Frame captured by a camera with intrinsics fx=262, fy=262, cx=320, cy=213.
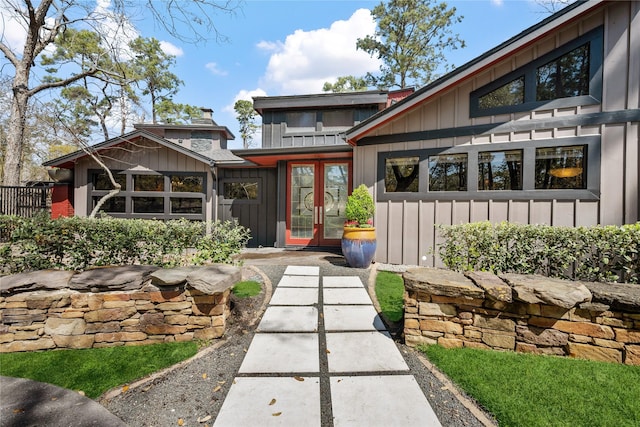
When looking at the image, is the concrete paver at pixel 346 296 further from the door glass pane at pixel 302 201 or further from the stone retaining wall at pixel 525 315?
the door glass pane at pixel 302 201

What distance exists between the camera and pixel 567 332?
2.28m

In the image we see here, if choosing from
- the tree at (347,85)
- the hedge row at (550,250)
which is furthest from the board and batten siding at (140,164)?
the tree at (347,85)

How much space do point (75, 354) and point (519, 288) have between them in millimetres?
4056

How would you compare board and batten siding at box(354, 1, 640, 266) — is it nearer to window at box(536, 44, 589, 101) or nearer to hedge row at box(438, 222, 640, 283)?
window at box(536, 44, 589, 101)

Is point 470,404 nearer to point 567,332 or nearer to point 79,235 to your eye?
point 567,332

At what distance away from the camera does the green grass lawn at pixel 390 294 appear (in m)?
3.31

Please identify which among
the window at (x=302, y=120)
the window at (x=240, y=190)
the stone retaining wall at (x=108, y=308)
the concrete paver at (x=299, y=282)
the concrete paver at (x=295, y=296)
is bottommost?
the concrete paver at (x=295, y=296)

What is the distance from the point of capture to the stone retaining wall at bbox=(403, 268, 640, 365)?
2.19 m

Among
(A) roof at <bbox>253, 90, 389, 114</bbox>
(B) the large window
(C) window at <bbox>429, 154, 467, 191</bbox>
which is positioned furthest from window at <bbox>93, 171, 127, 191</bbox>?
(C) window at <bbox>429, 154, 467, 191</bbox>

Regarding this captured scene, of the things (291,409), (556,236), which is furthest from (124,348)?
(556,236)

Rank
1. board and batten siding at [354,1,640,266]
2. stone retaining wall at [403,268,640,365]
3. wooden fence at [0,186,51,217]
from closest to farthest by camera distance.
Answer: stone retaining wall at [403,268,640,365] → board and batten siding at [354,1,640,266] → wooden fence at [0,186,51,217]

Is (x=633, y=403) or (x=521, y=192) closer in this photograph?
(x=633, y=403)

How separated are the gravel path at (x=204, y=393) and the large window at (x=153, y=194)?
7162 mm

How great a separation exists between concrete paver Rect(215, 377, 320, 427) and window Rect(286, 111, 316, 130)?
8575mm
